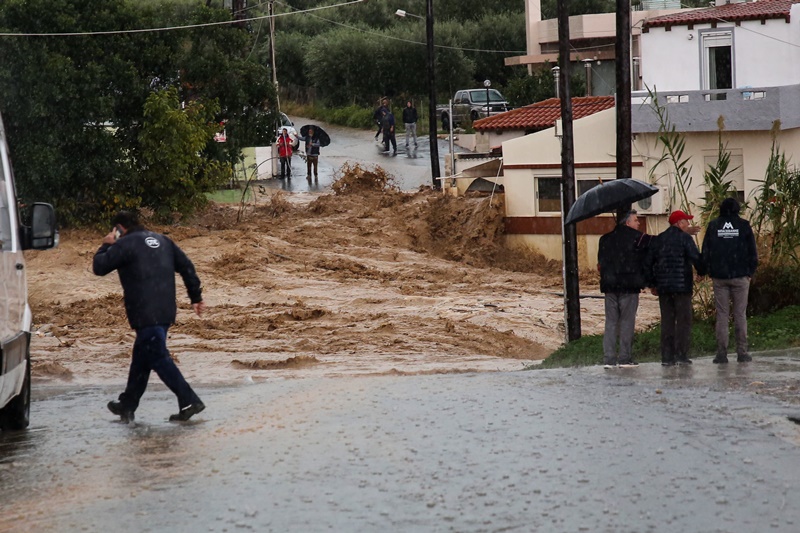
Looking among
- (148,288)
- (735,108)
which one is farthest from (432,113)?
(148,288)

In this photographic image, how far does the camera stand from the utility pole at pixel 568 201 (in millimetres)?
20219

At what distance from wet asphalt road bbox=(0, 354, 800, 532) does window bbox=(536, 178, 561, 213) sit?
20688 mm

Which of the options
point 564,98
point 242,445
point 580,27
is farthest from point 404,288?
point 580,27

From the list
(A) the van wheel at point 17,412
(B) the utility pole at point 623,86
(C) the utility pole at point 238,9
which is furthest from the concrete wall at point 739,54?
(A) the van wheel at point 17,412

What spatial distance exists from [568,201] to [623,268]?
25.4 feet

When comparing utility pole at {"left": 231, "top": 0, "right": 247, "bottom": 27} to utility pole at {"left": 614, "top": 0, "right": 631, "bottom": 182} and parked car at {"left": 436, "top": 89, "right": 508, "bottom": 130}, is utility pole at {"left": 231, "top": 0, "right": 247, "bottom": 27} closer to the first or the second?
parked car at {"left": 436, "top": 89, "right": 508, "bottom": 130}

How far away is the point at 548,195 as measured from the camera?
32281 millimetres

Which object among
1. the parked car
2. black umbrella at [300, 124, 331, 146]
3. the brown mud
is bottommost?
the brown mud

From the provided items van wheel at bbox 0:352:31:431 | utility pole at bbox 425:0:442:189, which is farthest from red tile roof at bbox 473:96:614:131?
van wheel at bbox 0:352:31:431

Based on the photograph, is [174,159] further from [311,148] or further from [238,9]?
[311,148]

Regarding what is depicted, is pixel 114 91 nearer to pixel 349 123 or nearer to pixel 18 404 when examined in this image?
pixel 18 404

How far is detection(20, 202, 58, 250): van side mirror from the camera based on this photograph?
30.5 feet

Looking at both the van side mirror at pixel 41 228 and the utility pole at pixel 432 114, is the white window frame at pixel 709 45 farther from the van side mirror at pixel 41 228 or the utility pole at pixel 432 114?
the van side mirror at pixel 41 228

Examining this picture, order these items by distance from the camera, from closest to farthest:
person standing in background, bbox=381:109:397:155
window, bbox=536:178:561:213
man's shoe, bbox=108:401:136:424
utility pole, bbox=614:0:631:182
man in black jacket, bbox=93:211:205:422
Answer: man in black jacket, bbox=93:211:205:422 → man's shoe, bbox=108:401:136:424 → utility pole, bbox=614:0:631:182 → window, bbox=536:178:561:213 → person standing in background, bbox=381:109:397:155
